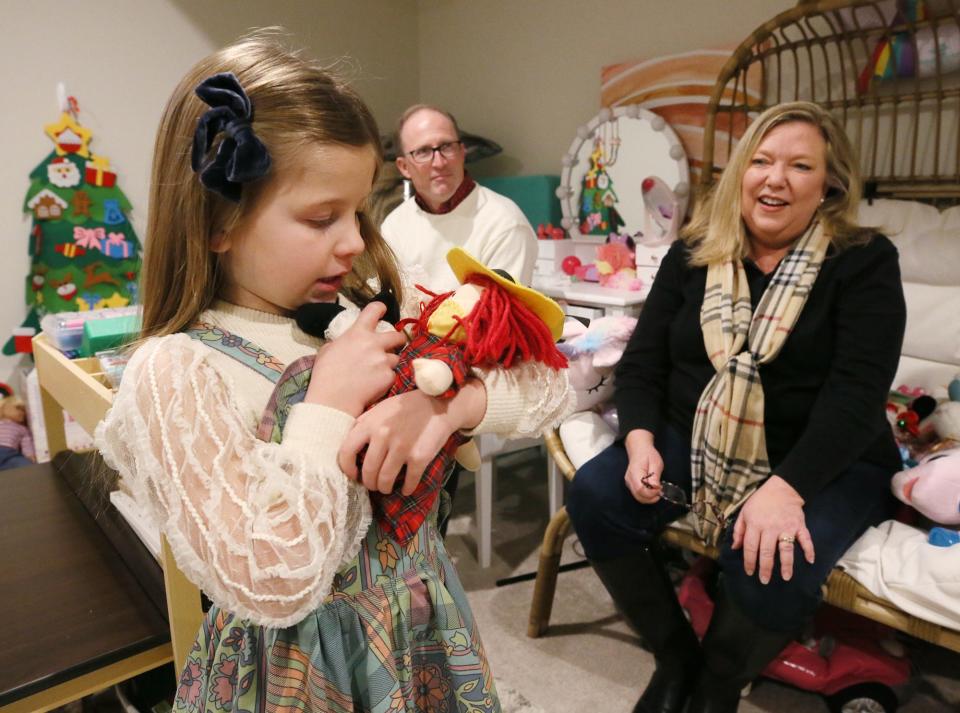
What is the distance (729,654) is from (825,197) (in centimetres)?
95

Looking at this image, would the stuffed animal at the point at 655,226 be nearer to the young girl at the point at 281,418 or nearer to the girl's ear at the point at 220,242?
the young girl at the point at 281,418

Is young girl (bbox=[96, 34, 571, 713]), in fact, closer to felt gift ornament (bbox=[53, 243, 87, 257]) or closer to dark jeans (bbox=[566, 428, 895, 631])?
dark jeans (bbox=[566, 428, 895, 631])

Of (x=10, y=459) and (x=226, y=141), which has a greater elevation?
(x=226, y=141)

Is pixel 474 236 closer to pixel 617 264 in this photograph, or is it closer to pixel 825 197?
pixel 617 264

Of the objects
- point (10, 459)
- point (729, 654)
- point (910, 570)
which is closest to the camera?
point (910, 570)

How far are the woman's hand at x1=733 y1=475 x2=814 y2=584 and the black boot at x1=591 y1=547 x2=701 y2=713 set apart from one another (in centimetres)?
22

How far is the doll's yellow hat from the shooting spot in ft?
2.23

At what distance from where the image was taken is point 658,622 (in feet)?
4.51

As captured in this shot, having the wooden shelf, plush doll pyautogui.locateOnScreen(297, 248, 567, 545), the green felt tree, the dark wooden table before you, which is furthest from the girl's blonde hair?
the green felt tree

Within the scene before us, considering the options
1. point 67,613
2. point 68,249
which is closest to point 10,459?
point 68,249

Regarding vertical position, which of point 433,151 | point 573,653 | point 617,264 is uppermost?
point 433,151

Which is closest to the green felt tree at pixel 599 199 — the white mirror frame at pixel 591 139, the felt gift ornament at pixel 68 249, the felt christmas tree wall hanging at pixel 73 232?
the white mirror frame at pixel 591 139

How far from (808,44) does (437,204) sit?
3.82ft

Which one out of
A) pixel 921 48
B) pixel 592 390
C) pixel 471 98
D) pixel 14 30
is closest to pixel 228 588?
pixel 592 390
